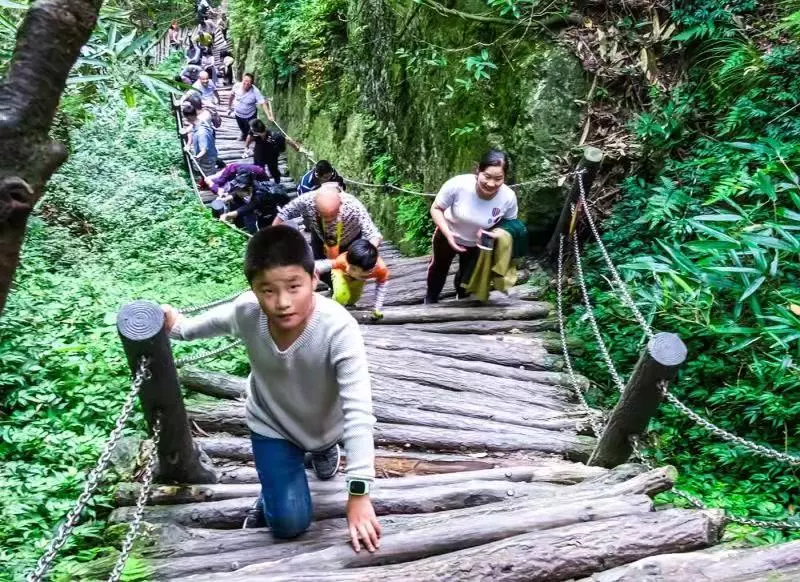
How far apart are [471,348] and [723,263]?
6.27 feet

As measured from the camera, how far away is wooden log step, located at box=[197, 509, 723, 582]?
7.49 feet

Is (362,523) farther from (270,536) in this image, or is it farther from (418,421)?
(418,421)

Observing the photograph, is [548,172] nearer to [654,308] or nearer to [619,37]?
[619,37]

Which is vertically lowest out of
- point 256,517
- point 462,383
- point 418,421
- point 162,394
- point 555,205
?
point 256,517

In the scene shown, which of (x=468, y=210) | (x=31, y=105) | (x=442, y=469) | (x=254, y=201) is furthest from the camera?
(x=254, y=201)

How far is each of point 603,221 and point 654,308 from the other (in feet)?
6.30

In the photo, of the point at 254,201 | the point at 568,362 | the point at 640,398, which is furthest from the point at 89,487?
the point at 254,201

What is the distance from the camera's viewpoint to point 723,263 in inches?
156

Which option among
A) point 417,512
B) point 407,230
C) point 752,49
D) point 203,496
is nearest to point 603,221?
point 752,49

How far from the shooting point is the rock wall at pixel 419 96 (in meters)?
6.34

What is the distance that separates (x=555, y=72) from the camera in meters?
6.28

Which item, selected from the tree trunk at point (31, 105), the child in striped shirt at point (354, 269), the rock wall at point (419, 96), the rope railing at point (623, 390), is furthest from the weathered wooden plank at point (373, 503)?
the rock wall at point (419, 96)

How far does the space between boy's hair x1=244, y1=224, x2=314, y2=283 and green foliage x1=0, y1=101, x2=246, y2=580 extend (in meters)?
1.31

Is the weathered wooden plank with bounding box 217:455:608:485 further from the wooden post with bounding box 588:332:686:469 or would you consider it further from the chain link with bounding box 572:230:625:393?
the chain link with bounding box 572:230:625:393
